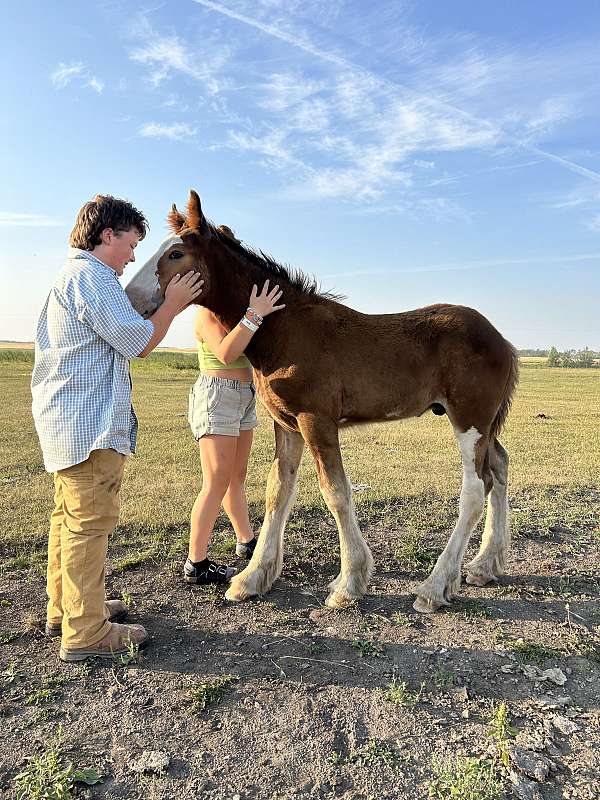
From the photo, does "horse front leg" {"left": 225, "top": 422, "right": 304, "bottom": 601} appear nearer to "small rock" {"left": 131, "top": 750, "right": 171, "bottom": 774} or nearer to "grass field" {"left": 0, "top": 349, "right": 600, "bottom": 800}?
"grass field" {"left": 0, "top": 349, "right": 600, "bottom": 800}

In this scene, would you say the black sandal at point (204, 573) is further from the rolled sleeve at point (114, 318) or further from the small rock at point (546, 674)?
the small rock at point (546, 674)

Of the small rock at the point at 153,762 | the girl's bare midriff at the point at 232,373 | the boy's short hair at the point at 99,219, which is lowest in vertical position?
the small rock at the point at 153,762

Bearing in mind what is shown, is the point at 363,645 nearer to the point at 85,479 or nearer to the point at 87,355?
the point at 85,479

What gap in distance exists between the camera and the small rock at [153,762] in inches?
99.2

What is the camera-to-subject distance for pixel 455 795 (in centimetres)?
234

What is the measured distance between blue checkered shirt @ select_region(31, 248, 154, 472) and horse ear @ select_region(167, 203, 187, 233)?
811 mm

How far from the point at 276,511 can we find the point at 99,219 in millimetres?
2549

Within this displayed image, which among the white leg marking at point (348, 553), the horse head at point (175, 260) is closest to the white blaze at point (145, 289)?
the horse head at point (175, 260)

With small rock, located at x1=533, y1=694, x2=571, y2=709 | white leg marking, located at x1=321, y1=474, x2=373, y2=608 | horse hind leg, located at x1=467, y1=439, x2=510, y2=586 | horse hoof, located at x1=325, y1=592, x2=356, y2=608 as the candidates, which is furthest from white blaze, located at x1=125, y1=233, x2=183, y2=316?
small rock, located at x1=533, y1=694, x2=571, y2=709

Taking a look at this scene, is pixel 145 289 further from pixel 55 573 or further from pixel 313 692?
pixel 313 692

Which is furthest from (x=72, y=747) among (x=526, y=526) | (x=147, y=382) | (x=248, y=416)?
(x=147, y=382)

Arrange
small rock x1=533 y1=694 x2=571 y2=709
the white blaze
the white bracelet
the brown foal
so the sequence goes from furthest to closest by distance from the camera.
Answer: the brown foal < the white bracelet < the white blaze < small rock x1=533 y1=694 x2=571 y2=709

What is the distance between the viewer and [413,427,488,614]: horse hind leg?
4.16 m

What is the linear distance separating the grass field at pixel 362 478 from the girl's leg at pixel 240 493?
619mm
